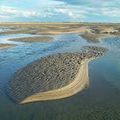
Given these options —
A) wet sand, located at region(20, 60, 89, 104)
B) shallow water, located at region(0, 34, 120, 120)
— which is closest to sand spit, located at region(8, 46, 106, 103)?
wet sand, located at region(20, 60, 89, 104)

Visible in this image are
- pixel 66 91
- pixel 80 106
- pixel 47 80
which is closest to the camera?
pixel 80 106

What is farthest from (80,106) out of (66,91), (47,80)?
(47,80)

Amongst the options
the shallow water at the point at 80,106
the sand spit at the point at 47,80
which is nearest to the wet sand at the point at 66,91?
the sand spit at the point at 47,80

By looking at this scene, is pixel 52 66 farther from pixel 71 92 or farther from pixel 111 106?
pixel 111 106

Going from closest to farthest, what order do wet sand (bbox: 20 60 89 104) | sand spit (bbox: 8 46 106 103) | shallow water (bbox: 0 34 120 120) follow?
shallow water (bbox: 0 34 120 120) < wet sand (bbox: 20 60 89 104) < sand spit (bbox: 8 46 106 103)

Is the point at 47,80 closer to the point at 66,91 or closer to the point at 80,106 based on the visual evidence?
the point at 66,91

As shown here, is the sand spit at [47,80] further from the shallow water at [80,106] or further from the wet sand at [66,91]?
the shallow water at [80,106]

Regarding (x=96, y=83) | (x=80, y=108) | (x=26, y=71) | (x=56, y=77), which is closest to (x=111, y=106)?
(x=80, y=108)

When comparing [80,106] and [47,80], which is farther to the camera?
[47,80]

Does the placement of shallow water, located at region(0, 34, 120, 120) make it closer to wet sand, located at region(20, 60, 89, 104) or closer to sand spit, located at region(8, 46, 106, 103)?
wet sand, located at region(20, 60, 89, 104)
